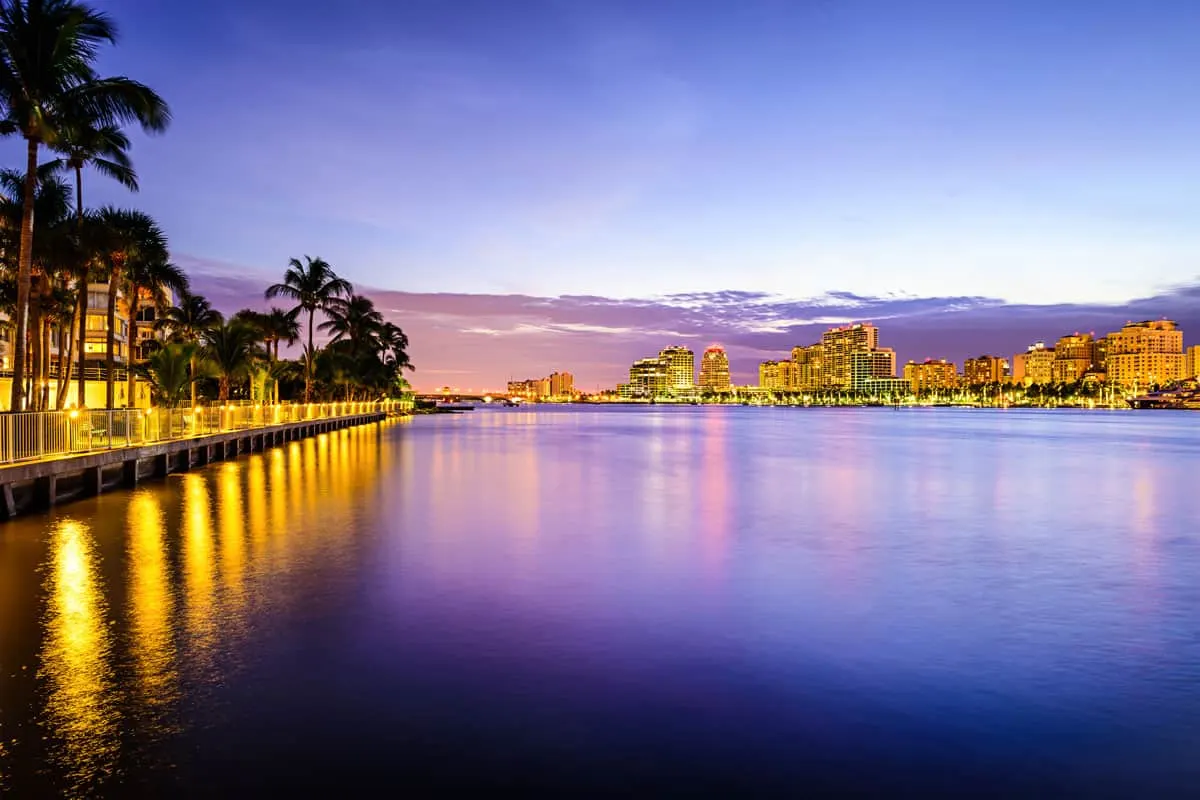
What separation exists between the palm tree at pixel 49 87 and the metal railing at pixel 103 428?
1.27 metres

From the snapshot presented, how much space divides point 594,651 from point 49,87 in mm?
20672

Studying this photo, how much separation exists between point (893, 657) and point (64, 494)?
21085mm

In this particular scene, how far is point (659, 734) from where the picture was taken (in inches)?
277

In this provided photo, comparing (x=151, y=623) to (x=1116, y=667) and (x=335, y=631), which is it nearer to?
(x=335, y=631)

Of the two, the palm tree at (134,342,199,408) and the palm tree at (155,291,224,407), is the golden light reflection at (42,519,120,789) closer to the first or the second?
the palm tree at (134,342,199,408)

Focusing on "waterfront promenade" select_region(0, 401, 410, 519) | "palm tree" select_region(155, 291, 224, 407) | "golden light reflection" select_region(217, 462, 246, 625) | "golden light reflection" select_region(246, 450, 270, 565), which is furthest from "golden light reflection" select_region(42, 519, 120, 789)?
"palm tree" select_region(155, 291, 224, 407)

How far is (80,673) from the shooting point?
27.0ft

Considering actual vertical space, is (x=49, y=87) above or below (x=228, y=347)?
above

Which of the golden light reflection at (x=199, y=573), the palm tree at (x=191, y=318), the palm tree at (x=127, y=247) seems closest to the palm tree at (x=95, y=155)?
the palm tree at (x=127, y=247)

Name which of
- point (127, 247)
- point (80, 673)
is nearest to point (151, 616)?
point (80, 673)

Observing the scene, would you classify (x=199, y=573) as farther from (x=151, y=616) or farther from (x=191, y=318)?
(x=191, y=318)

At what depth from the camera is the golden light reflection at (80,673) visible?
6324mm

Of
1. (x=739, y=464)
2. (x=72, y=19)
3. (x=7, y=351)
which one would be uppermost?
(x=72, y=19)

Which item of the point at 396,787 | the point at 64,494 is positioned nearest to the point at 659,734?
the point at 396,787
